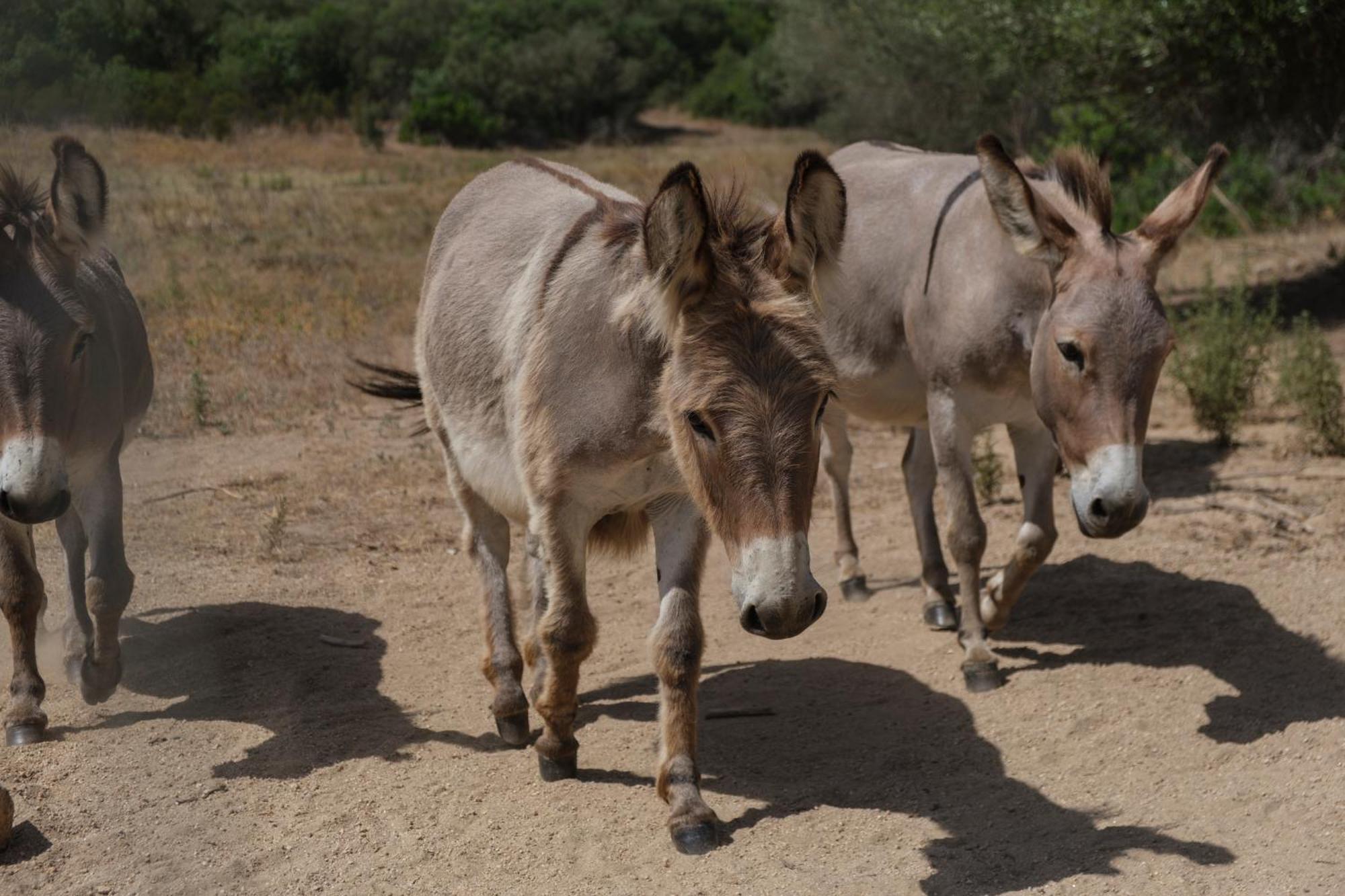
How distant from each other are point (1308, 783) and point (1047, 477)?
165cm

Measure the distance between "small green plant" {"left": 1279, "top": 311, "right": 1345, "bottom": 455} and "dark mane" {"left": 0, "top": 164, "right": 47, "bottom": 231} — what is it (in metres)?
6.65

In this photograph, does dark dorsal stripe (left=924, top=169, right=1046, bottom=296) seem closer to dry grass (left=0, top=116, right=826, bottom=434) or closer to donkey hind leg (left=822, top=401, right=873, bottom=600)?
dry grass (left=0, top=116, right=826, bottom=434)

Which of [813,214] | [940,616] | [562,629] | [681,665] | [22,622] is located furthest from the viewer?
[940,616]

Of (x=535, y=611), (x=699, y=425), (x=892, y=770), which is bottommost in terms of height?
(x=892, y=770)

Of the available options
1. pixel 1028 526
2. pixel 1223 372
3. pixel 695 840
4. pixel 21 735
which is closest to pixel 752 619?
pixel 695 840

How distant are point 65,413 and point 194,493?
3.08 m

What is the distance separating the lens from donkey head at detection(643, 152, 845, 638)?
2.98 meters

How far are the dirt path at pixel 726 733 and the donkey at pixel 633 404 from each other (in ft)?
1.23

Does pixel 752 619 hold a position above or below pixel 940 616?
above

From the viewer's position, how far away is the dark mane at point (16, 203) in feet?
13.3

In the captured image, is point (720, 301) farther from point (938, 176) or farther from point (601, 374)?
point (938, 176)

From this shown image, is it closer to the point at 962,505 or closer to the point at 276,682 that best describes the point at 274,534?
the point at 276,682

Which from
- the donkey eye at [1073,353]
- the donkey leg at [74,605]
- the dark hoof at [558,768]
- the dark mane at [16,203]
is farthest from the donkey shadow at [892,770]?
the dark mane at [16,203]

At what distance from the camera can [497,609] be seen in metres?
4.59
